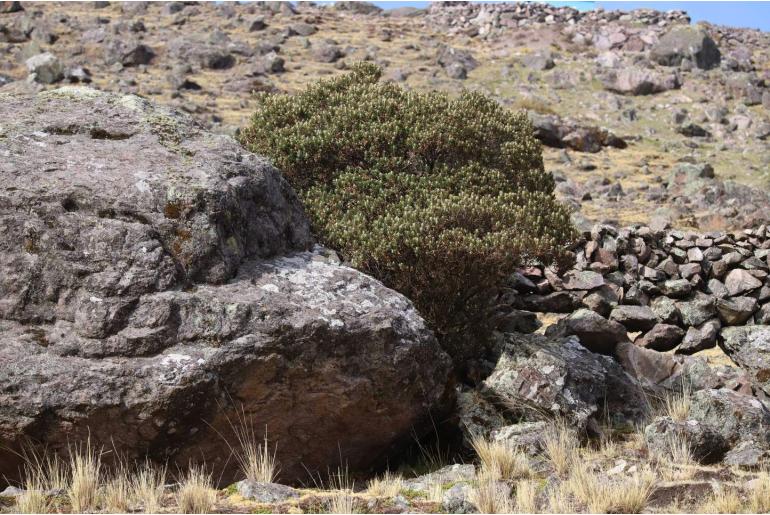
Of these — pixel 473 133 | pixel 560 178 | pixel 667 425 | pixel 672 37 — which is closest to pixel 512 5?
pixel 672 37

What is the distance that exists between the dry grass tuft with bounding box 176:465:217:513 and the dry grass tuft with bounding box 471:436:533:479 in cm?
258

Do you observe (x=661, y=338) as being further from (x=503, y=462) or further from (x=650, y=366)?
(x=503, y=462)

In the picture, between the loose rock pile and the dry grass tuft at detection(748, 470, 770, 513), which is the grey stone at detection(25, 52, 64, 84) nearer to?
the loose rock pile

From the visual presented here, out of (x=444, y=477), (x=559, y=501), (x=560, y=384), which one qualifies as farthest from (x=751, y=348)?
(x=559, y=501)

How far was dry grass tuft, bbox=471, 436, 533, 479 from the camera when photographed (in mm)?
7945

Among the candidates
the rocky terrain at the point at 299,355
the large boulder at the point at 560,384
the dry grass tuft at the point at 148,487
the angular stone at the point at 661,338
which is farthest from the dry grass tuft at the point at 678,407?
the dry grass tuft at the point at 148,487

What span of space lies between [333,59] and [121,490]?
39.0 meters

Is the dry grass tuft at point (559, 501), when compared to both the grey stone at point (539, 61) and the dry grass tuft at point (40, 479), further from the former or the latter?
the grey stone at point (539, 61)

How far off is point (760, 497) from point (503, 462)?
2288 mm

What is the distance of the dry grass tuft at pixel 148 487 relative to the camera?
6.57 meters

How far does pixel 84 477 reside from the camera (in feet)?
22.2

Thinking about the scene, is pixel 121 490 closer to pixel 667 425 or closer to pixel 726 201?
pixel 667 425

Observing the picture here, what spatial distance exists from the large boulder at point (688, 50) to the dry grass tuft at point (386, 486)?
41.3 m

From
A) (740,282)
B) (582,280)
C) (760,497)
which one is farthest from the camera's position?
(740,282)
